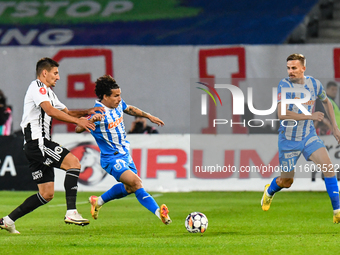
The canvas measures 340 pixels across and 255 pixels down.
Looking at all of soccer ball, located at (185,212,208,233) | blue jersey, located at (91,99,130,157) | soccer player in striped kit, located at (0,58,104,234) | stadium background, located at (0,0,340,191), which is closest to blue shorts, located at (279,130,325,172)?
soccer ball, located at (185,212,208,233)

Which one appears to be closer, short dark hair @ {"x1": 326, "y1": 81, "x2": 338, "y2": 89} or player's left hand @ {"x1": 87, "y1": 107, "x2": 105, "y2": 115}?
player's left hand @ {"x1": 87, "y1": 107, "x2": 105, "y2": 115}

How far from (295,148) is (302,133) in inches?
8.1

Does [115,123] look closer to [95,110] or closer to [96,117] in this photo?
[95,110]

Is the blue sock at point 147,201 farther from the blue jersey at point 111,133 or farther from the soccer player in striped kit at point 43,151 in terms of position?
the soccer player in striped kit at point 43,151

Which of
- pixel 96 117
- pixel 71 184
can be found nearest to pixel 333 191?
pixel 96 117

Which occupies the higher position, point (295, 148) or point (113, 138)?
point (113, 138)

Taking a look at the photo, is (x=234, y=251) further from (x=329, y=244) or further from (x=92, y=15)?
(x=92, y=15)

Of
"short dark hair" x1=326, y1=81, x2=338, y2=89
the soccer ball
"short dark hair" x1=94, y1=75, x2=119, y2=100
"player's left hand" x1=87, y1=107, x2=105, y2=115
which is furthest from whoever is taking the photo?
"short dark hair" x1=326, y1=81, x2=338, y2=89

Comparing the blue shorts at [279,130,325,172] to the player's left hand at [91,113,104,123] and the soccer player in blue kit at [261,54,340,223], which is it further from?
the player's left hand at [91,113,104,123]

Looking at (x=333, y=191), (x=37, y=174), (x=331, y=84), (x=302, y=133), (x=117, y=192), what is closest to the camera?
(x=37, y=174)

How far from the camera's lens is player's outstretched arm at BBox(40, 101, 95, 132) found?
6301 mm

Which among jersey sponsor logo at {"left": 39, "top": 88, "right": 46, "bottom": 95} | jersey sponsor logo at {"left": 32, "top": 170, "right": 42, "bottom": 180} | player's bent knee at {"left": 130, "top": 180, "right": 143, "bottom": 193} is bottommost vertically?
player's bent knee at {"left": 130, "top": 180, "right": 143, "bottom": 193}

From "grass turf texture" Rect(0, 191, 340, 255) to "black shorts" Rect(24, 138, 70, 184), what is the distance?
27.9 inches

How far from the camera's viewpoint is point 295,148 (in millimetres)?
7367
